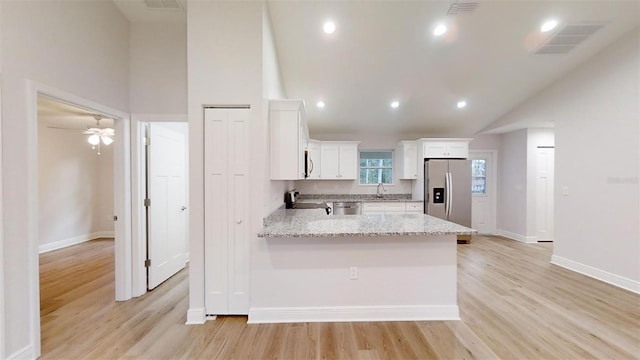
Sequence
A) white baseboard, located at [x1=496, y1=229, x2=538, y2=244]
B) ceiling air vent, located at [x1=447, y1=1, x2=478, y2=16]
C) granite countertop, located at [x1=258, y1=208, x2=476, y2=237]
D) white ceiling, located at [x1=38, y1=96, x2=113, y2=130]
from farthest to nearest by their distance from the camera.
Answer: white baseboard, located at [x1=496, y1=229, x2=538, y2=244]
white ceiling, located at [x1=38, y1=96, x2=113, y2=130]
ceiling air vent, located at [x1=447, y1=1, x2=478, y2=16]
granite countertop, located at [x1=258, y1=208, x2=476, y2=237]

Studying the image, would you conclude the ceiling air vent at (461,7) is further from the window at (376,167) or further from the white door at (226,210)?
the window at (376,167)

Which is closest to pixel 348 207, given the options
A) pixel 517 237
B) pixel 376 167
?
pixel 376 167

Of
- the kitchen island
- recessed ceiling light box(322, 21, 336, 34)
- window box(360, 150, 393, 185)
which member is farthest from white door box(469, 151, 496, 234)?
recessed ceiling light box(322, 21, 336, 34)

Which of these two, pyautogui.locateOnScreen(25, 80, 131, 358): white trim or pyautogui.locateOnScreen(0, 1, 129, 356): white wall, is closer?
pyautogui.locateOnScreen(0, 1, 129, 356): white wall

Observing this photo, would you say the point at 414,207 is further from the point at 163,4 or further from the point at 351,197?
the point at 163,4

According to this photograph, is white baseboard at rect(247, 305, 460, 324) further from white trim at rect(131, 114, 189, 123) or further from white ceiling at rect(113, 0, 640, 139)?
white ceiling at rect(113, 0, 640, 139)

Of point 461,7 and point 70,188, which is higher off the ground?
point 461,7

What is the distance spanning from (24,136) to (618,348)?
476 cm

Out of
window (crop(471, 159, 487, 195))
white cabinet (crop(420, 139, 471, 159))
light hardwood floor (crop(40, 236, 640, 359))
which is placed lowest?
light hardwood floor (crop(40, 236, 640, 359))

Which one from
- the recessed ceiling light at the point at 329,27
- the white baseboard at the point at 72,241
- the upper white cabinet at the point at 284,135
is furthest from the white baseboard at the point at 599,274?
Answer: the white baseboard at the point at 72,241

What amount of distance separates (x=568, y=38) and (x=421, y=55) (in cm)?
182

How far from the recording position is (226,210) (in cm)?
254

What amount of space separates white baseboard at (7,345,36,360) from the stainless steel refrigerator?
5.66m

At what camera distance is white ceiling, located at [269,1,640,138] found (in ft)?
10.3
